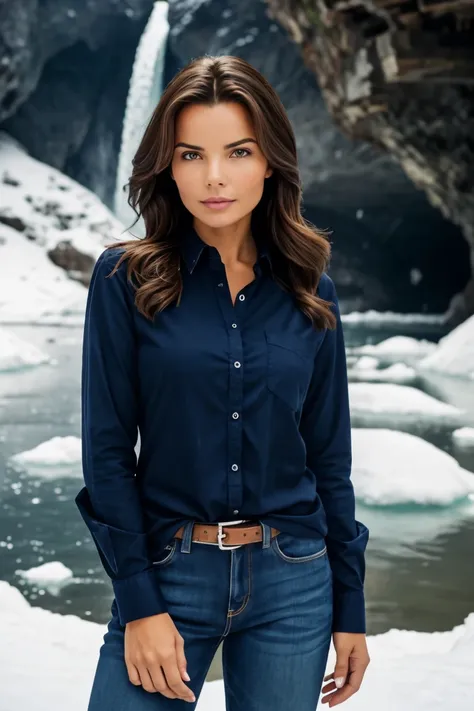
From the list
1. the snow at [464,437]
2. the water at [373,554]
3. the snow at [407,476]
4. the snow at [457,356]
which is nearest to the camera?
the water at [373,554]

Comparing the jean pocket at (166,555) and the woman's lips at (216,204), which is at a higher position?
the woman's lips at (216,204)

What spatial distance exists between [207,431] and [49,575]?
238cm

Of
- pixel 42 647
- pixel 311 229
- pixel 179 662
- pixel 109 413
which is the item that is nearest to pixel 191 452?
pixel 109 413

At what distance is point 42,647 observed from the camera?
2.47 metres

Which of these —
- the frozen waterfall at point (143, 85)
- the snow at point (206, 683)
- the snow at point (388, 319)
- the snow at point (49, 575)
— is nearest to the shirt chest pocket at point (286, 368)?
the snow at point (206, 683)

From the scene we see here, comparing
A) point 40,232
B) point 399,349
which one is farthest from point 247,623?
point 40,232

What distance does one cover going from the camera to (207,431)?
1043 mm

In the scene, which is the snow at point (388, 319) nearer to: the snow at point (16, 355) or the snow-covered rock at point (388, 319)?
the snow-covered rock at point (388, 319)

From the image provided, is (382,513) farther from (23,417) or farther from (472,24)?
(472,24)

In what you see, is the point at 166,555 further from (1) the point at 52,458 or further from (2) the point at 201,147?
(1) the point at 52,458

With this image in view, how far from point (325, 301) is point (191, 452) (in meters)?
0.29

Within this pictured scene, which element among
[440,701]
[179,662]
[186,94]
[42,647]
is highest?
[186,94]

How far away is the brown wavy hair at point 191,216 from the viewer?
1.03 m

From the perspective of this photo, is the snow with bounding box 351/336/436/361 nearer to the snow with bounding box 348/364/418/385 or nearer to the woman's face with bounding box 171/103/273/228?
the snow with bounding box 348/364/418/385
